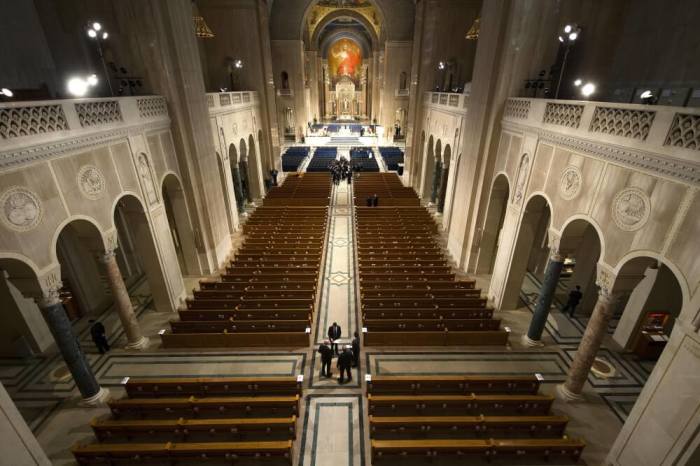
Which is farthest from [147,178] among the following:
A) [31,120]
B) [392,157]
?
[392,157]

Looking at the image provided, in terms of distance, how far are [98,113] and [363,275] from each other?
794 centimetres

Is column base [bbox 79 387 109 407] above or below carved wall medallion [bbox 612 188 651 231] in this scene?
below

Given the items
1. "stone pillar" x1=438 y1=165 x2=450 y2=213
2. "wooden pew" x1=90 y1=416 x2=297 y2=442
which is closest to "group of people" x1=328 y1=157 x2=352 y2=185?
"stone pillar" x1=438 y1=165 x2=450 y2=213

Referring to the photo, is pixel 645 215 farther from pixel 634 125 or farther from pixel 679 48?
pixel 679 48

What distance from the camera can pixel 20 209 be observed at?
558 centimetres

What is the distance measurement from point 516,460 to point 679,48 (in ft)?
32.2

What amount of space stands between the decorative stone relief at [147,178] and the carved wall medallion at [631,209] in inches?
415

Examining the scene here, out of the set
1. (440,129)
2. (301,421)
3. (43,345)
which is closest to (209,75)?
(440,129)

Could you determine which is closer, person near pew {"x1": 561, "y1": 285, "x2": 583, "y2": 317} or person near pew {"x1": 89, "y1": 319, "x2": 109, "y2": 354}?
person near pew {"x1": 89, "y1": 319, "x2": 109, "y2": 354}

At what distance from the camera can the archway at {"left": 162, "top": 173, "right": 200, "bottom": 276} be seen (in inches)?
428

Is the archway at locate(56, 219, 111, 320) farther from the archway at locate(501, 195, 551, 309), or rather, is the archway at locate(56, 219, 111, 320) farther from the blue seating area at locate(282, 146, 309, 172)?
the blue seating area at locate(282, 146, 309, 172)

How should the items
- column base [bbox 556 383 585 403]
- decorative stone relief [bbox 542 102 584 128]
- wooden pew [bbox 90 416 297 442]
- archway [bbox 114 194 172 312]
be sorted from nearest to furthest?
wooden pew [bbox 90 416 297 442] < decorative stone relief [bbox 542 102 584 128] < column base [bbox 556 383 585 403] < archway [bbox 114 194 172 312]

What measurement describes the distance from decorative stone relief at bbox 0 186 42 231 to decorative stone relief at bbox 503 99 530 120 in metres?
10.7

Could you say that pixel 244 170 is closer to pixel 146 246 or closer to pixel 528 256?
pixel 146 246
